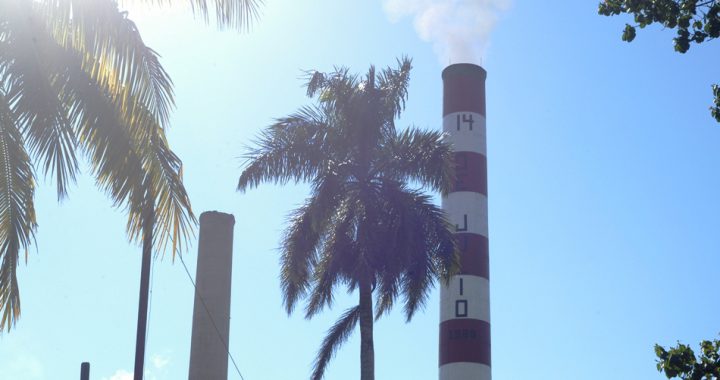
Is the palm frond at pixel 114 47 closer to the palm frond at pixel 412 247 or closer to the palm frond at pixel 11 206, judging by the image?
the palm frond at pixel 11 206

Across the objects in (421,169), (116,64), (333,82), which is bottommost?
(116,64)

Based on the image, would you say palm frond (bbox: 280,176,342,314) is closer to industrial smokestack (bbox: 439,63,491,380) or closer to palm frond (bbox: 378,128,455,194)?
palm frond (bbox: 378,128,455,194)

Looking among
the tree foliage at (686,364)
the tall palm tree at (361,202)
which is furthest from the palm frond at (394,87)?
the tree foliage at (686,364)

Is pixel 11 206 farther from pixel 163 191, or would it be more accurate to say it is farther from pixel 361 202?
pixel 361 202

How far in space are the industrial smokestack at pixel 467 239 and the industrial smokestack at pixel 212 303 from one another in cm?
1361

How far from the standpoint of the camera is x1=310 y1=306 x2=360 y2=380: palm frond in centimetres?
3550

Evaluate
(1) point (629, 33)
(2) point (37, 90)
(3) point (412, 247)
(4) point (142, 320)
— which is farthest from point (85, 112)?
(3) point (412, 247)

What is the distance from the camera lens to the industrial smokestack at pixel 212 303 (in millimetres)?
39938

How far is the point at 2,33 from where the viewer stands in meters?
14.2

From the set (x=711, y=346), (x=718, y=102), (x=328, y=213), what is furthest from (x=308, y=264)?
(x=718, y=102)

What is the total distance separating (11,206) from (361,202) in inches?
723

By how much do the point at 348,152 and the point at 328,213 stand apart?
2.04 meters

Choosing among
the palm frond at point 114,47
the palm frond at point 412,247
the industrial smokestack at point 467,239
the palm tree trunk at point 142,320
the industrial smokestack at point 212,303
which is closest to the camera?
the palm frond at point 114,47

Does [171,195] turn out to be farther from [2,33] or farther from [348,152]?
[348,152]
